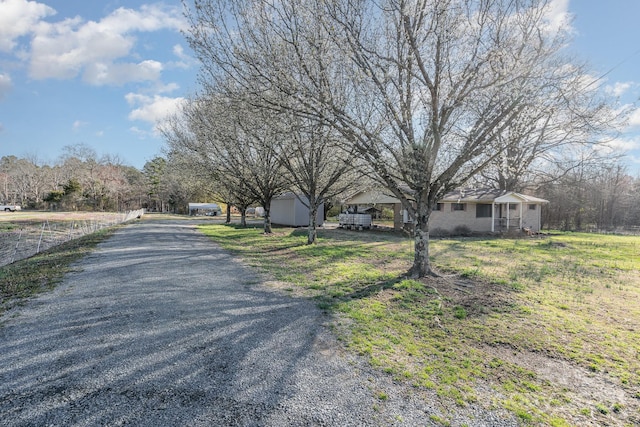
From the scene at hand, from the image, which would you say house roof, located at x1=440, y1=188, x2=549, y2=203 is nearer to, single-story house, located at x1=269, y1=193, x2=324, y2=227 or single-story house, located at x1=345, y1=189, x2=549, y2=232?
single-story house, located at x1=345, y1=189, x2=549, y2=232

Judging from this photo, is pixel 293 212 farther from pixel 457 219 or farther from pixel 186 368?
pixel 186 368

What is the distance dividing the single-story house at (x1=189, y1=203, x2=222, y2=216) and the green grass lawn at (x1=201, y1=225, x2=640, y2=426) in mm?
44411

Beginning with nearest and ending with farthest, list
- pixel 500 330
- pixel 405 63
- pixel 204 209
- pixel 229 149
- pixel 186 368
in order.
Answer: pixel 186 368 < pixel 500 330 < pixel 405 63 < pixel 229 149 < pixel 204 209

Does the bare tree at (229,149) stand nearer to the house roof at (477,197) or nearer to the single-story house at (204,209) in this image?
the house roof at (477,197)

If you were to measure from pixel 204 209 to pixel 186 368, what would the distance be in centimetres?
5068

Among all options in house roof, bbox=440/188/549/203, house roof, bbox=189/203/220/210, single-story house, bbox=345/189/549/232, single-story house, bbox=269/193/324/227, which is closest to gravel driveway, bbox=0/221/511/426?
single-story house, bbox=345/189/549/232

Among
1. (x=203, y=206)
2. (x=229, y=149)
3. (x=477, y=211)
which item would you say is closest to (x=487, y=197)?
(x=477, y=211)

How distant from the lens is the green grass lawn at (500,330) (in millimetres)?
2824

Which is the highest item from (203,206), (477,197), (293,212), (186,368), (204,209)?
(477,197)

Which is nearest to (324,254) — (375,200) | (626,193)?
(375,200)

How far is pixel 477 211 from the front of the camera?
20.5 meters

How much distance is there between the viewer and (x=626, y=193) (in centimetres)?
2780

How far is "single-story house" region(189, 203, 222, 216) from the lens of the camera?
50.2 meters

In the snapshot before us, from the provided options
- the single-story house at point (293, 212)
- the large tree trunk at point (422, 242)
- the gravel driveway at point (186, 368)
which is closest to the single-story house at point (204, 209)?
the single-story house at point (293, 212)
